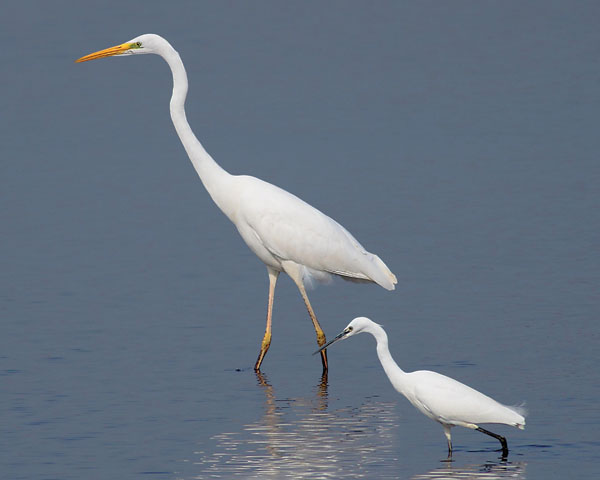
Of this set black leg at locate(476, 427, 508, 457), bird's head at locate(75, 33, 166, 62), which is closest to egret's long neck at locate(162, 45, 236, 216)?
bird's head at locate(75, 33, 166, 62)

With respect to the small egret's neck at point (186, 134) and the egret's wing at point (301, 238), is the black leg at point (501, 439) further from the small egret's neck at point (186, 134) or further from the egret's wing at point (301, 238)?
the small egret's neck at point (186, 134)

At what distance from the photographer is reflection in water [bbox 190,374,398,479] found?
8.92 metres

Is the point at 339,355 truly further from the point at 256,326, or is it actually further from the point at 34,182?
the point at 34,182

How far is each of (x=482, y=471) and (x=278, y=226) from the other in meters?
3.92

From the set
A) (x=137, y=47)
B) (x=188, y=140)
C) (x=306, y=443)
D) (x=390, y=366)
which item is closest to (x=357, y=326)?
(x=390, y=366)

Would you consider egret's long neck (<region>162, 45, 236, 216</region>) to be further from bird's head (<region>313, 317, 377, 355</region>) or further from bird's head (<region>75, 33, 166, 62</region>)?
bird's head (<region>313, 317, 377, 355</region>)

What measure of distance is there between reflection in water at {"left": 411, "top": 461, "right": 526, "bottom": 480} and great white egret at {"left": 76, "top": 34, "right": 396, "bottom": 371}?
334cm

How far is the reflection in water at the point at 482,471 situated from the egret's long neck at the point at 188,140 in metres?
4.30

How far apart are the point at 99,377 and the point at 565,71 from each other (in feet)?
65.8

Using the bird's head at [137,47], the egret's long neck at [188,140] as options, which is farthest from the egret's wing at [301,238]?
the bird's head at [137,47]

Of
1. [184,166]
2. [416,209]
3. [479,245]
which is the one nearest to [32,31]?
[184,166]

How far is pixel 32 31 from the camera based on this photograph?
33812 millimetres

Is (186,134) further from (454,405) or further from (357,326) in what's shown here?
(454,405)

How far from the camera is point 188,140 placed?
12.4 metres
